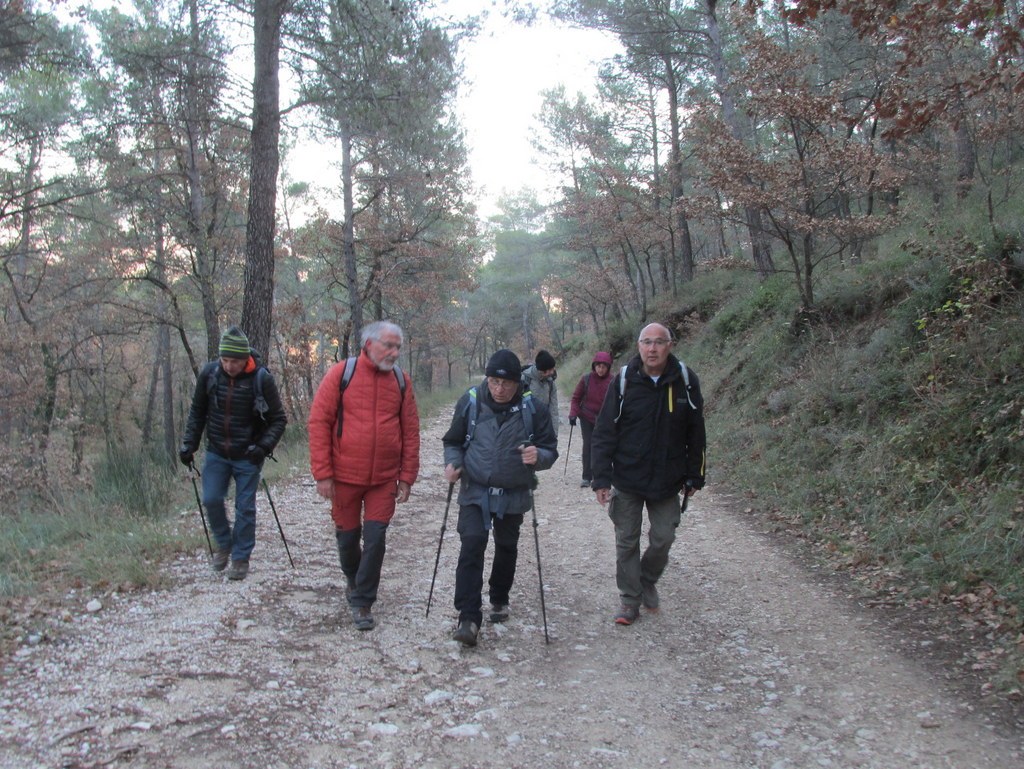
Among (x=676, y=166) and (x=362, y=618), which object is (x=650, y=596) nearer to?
(x=362, y=618)

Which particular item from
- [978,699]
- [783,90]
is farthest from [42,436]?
[978,699]

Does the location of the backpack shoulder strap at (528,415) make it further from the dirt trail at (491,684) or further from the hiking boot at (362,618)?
the hiking boot at (362,618)

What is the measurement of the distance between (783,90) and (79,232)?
19.5 m

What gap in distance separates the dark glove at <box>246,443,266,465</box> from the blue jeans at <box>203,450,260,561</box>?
0.19 ft

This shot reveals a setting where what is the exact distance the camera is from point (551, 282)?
34875mm

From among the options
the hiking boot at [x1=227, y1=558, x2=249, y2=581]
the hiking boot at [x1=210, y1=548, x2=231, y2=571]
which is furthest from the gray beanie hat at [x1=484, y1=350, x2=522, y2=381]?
the hiking boot at [x1=210, y1=548, x2=231, y2=571]

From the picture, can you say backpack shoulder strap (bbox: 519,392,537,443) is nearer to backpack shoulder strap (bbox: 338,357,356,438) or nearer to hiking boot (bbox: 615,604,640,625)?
backpack shoulder strap (bbox: 338,357,356,438)

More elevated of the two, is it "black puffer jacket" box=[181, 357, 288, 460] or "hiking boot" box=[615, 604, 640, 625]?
"black puffer jacket" box=[181, 357, 288, 460]

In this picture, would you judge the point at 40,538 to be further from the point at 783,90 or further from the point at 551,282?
the point at 551,282

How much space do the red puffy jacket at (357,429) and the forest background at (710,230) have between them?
7.19 ft

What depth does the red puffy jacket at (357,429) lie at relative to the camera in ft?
15.1

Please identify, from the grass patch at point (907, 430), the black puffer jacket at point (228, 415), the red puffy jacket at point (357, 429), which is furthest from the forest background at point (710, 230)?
the red puffy jacket at point (357, 429)

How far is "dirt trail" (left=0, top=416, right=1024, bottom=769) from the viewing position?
324 cm

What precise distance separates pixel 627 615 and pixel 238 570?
2981mm
